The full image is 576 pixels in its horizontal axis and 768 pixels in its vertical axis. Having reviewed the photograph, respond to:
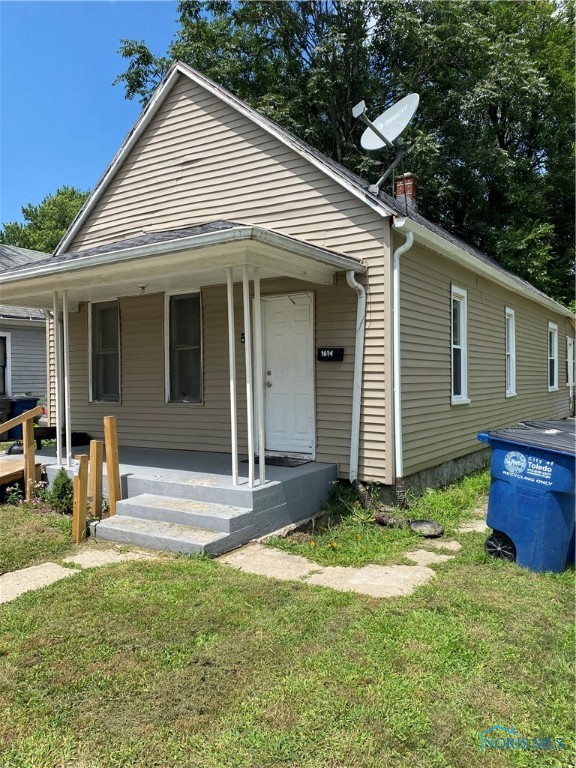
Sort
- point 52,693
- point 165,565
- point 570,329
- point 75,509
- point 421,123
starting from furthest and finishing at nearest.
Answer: point 421,123 < point 570,329 < point 75,509 < point 165,565 < point 52,693

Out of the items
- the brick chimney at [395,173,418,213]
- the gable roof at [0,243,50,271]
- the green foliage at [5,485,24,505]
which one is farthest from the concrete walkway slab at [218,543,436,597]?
the gable roof at [0,243,50,271]

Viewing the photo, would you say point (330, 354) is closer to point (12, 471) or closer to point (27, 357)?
point (12, 471)

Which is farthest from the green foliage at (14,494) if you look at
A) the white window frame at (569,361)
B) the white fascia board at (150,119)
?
the white window frame at (569,361)

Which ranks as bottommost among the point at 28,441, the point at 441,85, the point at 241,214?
the point at 28,441

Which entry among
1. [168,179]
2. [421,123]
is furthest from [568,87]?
[168,179]

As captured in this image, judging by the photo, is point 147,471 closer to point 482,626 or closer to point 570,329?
point 482,626

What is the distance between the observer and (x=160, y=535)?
518 centimetres

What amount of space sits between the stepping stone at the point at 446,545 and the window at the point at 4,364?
1359cm

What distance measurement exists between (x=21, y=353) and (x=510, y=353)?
13033 mm

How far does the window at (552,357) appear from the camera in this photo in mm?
15295

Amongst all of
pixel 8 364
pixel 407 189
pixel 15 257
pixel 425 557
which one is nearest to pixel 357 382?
pixel 425 557

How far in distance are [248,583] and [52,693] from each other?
170 cm

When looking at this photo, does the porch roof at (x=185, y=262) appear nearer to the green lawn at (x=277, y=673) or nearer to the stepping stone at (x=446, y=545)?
the green lawn at (x=277, y=673)

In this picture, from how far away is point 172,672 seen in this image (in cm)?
296
